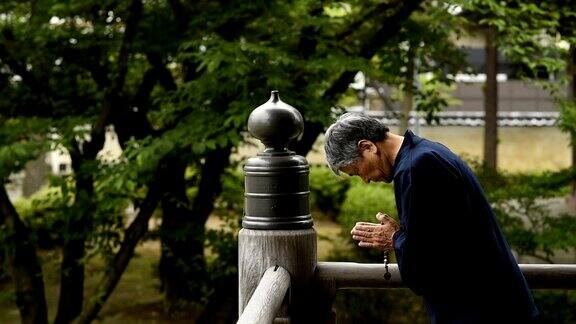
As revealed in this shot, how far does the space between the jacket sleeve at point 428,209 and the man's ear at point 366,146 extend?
216 mm

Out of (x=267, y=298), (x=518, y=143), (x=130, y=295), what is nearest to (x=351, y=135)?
(x=267, y=298)

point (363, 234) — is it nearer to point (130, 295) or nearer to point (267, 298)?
point (267, 298)

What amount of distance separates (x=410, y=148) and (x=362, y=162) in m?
0.20

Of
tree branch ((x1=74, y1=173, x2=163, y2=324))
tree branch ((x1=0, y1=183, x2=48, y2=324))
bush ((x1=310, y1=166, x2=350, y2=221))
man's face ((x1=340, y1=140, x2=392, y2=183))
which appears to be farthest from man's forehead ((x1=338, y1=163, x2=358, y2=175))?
bush ((x1=310, y1=166, x2=350, y2=221))

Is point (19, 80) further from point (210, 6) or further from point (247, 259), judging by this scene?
point (247, 259)

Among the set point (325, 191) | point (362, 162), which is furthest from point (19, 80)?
point (325, 191)

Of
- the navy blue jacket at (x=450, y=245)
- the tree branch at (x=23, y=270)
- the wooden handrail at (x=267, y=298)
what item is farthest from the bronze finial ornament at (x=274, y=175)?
the tree branch at (x=23, y=270)

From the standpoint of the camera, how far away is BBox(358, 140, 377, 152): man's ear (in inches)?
108

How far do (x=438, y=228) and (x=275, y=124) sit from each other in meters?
0.84

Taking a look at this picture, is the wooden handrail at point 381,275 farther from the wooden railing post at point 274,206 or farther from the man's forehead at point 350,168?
the man's forehead at point 350,168

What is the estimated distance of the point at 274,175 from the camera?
3.05m

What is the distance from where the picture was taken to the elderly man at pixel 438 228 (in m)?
2.54

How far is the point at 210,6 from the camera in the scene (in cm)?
816

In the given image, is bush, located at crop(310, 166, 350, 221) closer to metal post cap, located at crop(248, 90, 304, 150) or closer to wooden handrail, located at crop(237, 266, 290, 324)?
metal post cap, located at crop(248, 90, 304, 150)
